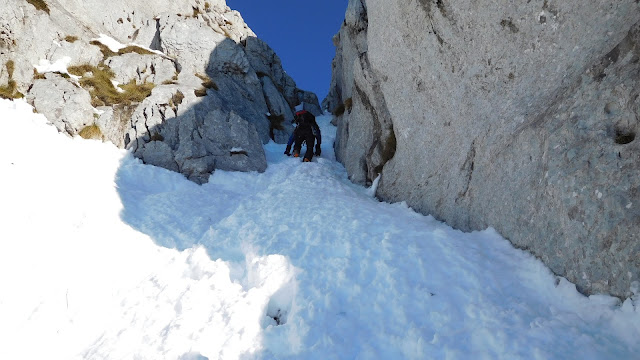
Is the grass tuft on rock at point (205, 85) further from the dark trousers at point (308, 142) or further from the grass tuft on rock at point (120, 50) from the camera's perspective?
the dark trousers at point (308, 142)

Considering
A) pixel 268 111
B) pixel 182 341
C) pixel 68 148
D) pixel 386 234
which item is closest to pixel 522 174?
pixel 386 234

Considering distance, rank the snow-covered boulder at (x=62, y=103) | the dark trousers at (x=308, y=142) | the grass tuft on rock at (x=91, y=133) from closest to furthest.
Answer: the snow-covered boulder at (x=62, y=103)
the grass tuft on rock at (x=91, y=133)
the dark trousers at (x=308, y=142)

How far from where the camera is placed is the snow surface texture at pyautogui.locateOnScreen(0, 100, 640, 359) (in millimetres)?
5832

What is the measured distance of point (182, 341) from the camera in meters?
6.83

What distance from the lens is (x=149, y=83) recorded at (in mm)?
26484

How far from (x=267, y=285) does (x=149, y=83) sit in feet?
81.3

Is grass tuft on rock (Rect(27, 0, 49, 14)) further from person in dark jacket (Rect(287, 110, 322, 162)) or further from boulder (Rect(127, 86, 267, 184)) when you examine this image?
person in dark jacket (Rect(287, 110, 322, 162))

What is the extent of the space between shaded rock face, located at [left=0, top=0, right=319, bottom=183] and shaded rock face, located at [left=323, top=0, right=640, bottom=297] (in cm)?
1154

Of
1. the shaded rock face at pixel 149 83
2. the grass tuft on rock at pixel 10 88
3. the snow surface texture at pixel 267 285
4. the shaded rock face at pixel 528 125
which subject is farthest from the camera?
the shaded rock face at pixel 149 83

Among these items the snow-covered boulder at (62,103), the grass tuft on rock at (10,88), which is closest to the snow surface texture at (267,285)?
the snow-covered boulder at (62,103)

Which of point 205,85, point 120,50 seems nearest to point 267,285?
point 205,85

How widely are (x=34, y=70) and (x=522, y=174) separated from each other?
29145 mm

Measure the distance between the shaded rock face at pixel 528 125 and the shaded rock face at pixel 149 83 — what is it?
454 inches

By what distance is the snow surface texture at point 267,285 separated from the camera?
5.83m
